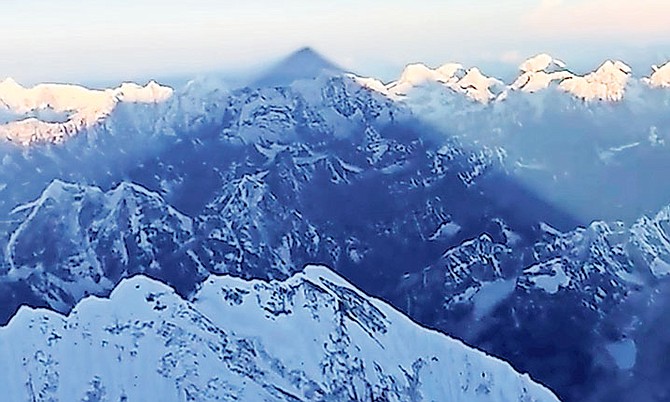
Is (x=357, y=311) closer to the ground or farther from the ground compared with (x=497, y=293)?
farther from the ground

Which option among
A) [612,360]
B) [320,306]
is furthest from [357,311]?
[612,360]

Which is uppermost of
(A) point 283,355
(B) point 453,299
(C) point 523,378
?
(A) point 283,355

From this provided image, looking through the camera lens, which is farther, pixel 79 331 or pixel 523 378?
pixel 523 378

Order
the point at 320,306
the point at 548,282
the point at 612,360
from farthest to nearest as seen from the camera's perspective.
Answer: the point at 548,282 → the point at 612,360 → the point at 320,306

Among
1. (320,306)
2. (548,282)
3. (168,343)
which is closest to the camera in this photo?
(168,343)

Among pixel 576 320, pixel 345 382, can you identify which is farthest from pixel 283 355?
pixel 576 320

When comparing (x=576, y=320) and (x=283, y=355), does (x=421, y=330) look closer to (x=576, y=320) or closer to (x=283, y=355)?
(x=283, y=355)
